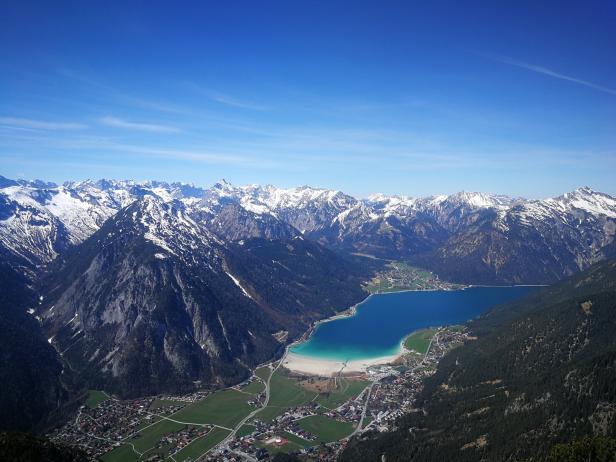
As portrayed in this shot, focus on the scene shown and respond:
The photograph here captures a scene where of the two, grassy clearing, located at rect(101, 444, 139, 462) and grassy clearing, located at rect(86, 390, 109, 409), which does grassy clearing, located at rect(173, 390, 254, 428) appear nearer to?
grassy clearing, located at rect(101, 444, 139, 462)

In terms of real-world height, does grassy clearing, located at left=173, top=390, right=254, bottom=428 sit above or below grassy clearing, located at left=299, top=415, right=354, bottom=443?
below

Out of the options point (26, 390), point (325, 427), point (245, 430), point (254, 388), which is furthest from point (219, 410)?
point (26, 390)

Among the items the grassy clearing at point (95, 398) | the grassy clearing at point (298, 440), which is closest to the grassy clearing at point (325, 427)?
the grassy clearing at point (298, 440)

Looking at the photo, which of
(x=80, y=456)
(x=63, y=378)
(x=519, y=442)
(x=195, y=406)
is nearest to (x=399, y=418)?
(x=519, y=442)

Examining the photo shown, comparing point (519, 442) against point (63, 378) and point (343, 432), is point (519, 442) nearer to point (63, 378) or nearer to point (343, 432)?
point (343, 432)

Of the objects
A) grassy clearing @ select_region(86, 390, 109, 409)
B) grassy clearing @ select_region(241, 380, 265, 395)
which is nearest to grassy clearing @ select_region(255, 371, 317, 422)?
grassy clearing @ select_region(241, 380, 265, 395)

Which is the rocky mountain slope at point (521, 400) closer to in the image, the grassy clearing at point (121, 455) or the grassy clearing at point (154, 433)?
the grassy clearing at point (154, 433)
